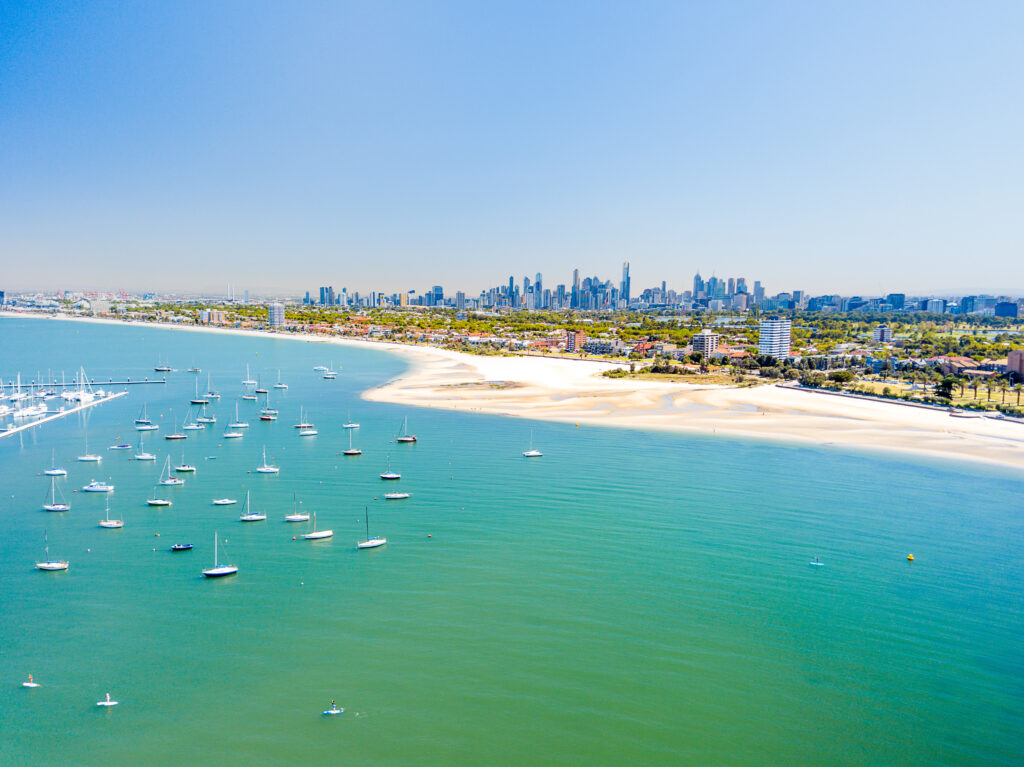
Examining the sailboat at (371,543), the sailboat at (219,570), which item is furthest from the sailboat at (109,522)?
the sailboat at (371,543)

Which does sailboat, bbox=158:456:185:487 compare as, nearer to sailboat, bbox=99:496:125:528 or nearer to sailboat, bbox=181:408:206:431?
sailboat, bbox=99:496:125:528

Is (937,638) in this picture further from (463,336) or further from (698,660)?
(463,336)

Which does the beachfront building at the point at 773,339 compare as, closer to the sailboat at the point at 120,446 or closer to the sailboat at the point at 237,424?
the sailboat at the point at 237,424

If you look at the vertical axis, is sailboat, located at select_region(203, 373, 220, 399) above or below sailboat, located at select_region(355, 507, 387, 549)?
above

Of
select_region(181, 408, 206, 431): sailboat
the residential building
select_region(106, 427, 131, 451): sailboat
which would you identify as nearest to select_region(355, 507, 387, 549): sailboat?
select_region(106, 427, 131, 451): sailboat

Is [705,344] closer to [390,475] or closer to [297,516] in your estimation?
[390,475]
